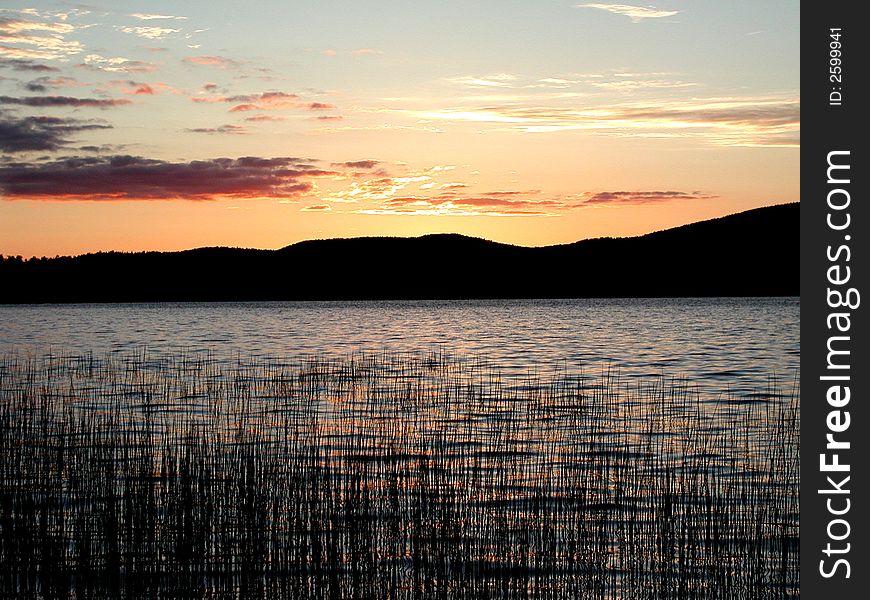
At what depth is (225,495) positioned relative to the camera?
10.8 metres

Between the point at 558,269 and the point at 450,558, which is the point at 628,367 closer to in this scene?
the point at 450,558

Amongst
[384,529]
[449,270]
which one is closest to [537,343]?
[384,529]

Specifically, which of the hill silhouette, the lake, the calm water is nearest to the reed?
the lake

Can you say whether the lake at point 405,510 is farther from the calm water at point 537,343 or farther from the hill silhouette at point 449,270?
the hill silhouette at point 449,270

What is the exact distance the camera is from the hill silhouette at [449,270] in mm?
133250

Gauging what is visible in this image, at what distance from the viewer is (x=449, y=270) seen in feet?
492

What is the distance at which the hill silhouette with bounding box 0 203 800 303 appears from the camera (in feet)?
437

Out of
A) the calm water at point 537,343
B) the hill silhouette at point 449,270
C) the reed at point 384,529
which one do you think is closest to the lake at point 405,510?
the reed at point 384,529

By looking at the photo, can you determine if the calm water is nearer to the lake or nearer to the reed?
the lake

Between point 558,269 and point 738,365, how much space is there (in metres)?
119
